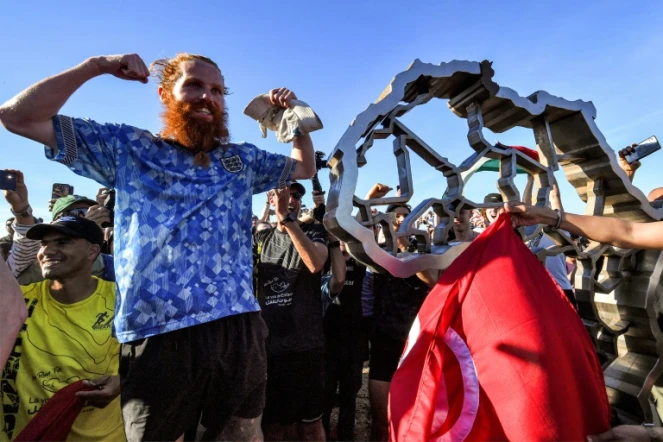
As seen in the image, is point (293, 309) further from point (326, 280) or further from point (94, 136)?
point (94, 136)

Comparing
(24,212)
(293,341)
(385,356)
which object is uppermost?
(24,212)

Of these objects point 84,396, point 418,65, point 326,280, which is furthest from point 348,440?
point 418,65

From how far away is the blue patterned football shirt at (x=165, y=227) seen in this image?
1356mm

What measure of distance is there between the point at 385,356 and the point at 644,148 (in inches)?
81.1

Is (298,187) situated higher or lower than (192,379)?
higher

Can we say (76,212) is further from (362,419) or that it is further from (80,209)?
(362,419)

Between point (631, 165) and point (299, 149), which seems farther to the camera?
point (631, 165)

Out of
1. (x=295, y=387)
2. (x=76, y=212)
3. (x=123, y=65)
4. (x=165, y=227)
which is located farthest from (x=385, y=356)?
(x=123, y=65)

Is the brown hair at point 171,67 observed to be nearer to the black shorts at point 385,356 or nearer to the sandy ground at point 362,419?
the black shorts at point 385,356

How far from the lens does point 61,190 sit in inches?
138

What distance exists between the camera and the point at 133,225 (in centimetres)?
141

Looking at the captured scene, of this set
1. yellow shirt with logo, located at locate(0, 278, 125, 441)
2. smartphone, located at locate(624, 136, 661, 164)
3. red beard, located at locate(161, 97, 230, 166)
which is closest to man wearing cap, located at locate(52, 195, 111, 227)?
yellow shirt with logo, located at locate(0, 278, 125, 441)

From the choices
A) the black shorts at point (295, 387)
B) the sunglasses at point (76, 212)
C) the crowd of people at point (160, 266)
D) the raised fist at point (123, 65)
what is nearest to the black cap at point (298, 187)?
the crowd of people at point (160, 266)

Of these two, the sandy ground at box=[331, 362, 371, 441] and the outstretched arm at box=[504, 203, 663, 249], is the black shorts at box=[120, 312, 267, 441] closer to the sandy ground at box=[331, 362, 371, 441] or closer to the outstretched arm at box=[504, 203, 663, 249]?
the outstretched arm at box=[504, 203, 663, 249]
